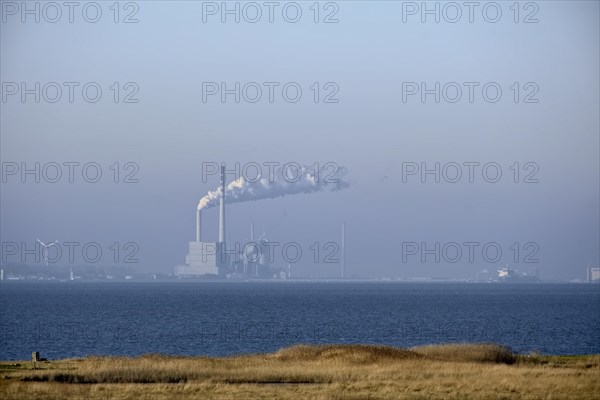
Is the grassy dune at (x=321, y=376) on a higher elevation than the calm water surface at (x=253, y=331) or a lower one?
higher

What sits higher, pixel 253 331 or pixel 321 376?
pixel 321 376

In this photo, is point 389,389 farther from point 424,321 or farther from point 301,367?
point 424,321

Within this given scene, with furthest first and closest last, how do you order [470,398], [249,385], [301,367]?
[301,367], [249,385], [470,398]

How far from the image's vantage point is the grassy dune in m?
38.2

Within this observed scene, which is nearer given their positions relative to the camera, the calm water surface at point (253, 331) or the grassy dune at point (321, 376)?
the grassy dune at point (321, 376)

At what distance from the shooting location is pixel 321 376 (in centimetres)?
4406

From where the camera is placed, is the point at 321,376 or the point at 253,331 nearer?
the point at 321,376

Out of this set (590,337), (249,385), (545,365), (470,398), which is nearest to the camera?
(470,398)

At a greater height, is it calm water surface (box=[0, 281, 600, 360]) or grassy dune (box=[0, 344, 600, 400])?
grassy dune (box=[0, 344, 600, 400])

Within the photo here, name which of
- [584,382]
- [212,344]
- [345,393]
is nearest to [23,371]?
[345,393]

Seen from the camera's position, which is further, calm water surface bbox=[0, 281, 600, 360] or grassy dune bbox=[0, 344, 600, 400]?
calm water surface bbox=[0, 281, 600, 360]

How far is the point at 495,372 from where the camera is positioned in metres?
45.0

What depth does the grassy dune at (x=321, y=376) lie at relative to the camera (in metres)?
38.2

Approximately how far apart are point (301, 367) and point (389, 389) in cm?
940
